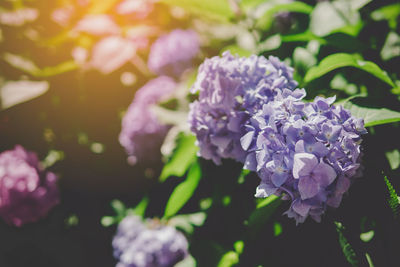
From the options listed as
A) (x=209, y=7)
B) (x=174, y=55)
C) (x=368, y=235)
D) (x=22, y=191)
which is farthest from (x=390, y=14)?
(x=22, y=191)

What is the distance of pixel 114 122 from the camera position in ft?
5.83

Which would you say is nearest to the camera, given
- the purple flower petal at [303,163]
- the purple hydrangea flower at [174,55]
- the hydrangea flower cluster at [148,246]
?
the purple flower petal at [303,163]

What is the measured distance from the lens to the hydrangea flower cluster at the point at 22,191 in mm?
1321

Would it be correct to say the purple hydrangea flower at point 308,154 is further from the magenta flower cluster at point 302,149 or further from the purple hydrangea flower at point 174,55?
the purple hydrangea flower at point 174,55

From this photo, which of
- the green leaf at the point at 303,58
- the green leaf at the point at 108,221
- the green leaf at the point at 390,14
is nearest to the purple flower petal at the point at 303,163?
the green leaf at the point at 303,58

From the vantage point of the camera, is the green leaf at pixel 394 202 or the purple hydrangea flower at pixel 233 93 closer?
the green leaf at pixel 394 202

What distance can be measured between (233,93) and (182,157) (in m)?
0.28

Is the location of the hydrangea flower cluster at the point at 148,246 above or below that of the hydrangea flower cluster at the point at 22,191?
below

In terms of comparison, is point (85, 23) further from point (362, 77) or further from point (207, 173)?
point (362, 77)

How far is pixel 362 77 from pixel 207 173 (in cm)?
53

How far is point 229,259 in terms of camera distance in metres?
0.86

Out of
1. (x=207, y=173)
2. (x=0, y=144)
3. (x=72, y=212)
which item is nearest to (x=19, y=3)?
(x=0, y=144)

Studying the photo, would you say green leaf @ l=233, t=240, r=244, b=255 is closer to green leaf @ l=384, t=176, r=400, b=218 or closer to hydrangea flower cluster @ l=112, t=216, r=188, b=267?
green leaf @ l=384, t=176, r=400, b=218

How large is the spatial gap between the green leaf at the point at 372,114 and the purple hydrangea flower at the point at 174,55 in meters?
1.21
